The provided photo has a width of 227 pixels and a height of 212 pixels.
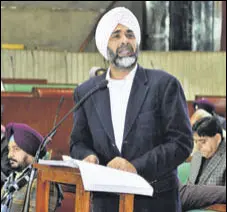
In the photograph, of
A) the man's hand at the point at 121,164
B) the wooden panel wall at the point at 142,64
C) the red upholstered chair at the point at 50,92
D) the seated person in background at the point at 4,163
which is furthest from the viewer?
the wooden panel wall at the point at 142,64

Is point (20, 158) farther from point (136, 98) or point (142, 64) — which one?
point (142, 64)

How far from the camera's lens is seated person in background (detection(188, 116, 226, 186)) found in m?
3.52

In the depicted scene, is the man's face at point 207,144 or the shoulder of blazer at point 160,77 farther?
the man's face at point 207,144

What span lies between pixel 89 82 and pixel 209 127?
166 cm

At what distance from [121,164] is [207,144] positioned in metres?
1.77

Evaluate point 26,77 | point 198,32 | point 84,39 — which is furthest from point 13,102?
point 84,39

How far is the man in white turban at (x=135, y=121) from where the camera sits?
→ 198cm

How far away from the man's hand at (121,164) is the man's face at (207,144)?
5.62 feet

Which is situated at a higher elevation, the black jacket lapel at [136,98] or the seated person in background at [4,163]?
the black jacket lapel at [136,98]

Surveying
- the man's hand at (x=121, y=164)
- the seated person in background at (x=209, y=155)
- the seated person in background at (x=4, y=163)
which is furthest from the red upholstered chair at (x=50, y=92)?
the man's hand at (x=121, y=164)

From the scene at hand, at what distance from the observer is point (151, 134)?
2.00m

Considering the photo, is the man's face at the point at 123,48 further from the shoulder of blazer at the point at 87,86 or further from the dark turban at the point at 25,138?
the dark turban at the point at 25,138

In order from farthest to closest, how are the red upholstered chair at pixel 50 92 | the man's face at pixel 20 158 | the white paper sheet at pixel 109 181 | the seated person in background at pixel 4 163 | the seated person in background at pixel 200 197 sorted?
the red upholstered chair at pixel 50 92 < the seated person in background at pixel 4 163 < the man's face at pixel 20 158 < the seated person in background at pixel 200 197 < the white paper sheet at pixel 109 181

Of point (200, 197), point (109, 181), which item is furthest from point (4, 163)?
point (109, 181)
